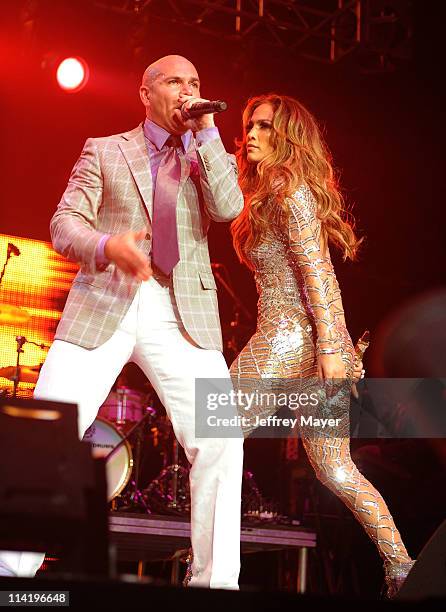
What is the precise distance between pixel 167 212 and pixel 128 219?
0.46ft

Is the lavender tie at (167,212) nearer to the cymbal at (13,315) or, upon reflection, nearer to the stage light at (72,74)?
the stage light at (72,74)

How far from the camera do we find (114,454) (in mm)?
7156

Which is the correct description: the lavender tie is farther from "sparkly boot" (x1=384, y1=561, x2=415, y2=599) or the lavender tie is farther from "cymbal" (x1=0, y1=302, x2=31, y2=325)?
"cymbal" (x1=0, y1=302, x2=31, y2=325)

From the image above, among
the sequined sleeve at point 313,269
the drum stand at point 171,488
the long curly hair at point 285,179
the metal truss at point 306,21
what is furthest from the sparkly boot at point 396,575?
the metal truss at point 306,21

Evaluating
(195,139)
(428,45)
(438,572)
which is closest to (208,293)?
(195,139)

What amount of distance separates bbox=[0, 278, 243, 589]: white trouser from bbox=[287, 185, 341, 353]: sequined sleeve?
554mm

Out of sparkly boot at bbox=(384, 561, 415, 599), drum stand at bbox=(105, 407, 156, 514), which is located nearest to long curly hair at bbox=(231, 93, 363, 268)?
sparkly boot at bbox=(384, 561, 415, 599)

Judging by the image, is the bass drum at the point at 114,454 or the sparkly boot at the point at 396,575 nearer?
the sparkly boot at the point at 396,575

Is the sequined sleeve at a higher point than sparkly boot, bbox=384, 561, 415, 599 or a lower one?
higher

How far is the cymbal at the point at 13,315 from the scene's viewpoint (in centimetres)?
741

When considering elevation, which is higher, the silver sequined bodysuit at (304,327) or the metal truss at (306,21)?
the metal truss at (306,21)

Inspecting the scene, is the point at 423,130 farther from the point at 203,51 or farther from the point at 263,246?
the point at 263,246

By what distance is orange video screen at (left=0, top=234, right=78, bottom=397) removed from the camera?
24.4 feet

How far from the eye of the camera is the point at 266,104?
3.97 metres
